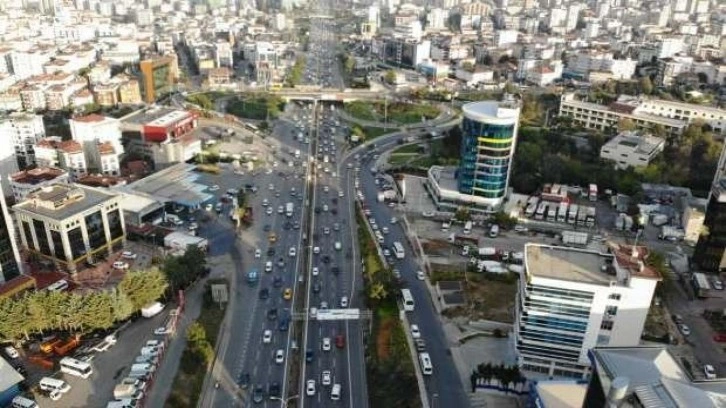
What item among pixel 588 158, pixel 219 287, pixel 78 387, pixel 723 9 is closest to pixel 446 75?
pixel 588 158

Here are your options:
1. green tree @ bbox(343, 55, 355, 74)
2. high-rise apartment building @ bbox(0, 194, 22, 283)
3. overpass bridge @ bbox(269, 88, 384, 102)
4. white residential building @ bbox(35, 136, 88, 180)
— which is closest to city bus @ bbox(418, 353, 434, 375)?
high-rise apartment building @ bbox(0, 194, 22, 283)

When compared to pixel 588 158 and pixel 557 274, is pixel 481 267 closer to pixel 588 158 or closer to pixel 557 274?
pixel 557 274

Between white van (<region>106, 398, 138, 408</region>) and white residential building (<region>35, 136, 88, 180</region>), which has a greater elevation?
white residential building (<region>35, 136, 88, 180</region>)

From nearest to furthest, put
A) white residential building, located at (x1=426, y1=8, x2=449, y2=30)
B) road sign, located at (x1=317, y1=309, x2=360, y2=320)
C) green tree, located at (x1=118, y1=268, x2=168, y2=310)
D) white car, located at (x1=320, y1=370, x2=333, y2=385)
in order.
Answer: white car, located at (x1=320, y1=370, x2=333, y2=385), green tree, located at (x1=118, y1=268, x2=168, y2=310), road sign, located at (x1=317, y1=309, x2=360, y2=320), white residential building, located at (x1=426, y1=8, x2=449, y2=30)

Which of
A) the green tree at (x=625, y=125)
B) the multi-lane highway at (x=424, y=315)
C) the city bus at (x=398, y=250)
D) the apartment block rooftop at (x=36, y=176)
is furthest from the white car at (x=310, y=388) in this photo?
the green tree at (x=625, y=125)

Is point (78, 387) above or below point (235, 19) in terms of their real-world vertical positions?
below

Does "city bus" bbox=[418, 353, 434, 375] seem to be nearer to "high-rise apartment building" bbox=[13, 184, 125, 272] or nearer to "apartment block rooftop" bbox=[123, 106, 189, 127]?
"high-rise apartment building" bbox=[13, 184, 125, 272]
